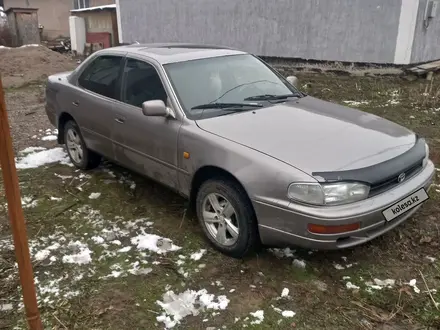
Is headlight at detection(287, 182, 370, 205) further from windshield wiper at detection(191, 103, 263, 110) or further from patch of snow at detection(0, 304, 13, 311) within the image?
patch of snow at detection(0, 304, 13, 311)

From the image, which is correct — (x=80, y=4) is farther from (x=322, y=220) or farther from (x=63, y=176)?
(x=322, y=220)

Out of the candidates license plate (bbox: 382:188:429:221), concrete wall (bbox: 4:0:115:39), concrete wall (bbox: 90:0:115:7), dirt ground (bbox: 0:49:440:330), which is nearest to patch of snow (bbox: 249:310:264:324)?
dirt ground (bbox: 0:49:440:330)

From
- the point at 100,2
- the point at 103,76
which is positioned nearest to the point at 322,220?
the point at 103,76

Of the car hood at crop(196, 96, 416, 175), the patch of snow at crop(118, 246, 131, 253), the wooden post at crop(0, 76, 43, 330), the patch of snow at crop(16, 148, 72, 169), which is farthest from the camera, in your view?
the patch of snow at crop(16, 148, 72, 169)

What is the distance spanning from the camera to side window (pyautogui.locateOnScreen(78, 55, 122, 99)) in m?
4.56

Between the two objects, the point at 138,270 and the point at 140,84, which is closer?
the point at 138,270

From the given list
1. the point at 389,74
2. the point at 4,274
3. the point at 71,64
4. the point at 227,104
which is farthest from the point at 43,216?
the point at 71,64

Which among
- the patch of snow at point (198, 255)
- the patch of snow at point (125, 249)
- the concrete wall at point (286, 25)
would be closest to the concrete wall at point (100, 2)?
the concrete wall at point (286, 25)

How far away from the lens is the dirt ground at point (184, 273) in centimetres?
287

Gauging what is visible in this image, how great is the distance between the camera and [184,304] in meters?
3.00

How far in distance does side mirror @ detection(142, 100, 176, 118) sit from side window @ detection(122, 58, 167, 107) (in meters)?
0.18

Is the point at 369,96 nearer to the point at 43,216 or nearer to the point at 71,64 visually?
the point at 43,216

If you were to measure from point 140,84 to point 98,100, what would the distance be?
0.70 meters

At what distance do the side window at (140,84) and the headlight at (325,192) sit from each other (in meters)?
1.59
